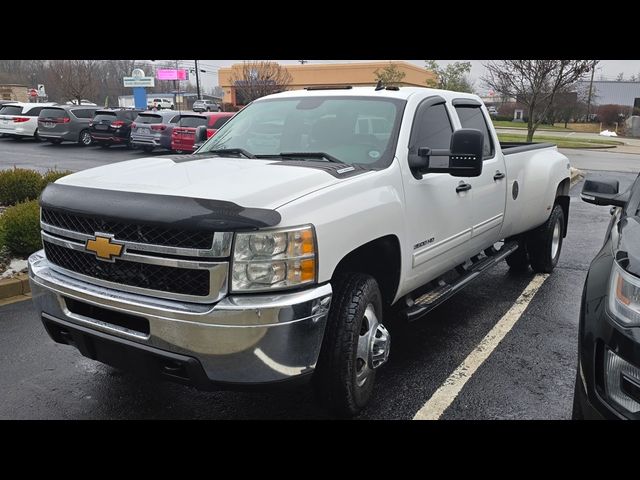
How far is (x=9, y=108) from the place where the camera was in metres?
25.1

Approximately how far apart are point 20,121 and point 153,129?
7.48 meters

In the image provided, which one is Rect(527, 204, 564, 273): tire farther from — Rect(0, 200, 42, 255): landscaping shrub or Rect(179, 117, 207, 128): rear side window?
Rect(179, 117, 207, 128): rear side window

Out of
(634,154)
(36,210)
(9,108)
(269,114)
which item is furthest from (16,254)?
(634,154)

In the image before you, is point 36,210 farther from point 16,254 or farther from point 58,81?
point 58,81

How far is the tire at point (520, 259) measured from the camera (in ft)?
22.2

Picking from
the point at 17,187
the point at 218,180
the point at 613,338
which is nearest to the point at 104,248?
the point at 218,180

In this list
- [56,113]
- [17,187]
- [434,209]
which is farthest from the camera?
[56,113]

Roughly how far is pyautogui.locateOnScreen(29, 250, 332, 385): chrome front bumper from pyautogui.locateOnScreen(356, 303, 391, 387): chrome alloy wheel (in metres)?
0.52

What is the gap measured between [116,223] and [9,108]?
84.9 feet

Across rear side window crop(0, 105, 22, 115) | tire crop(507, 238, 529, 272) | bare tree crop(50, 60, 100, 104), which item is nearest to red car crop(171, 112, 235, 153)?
rear side window crop(0, 105, 22, 115)

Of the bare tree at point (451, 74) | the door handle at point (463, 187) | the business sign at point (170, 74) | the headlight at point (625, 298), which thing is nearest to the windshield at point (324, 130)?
the door handle at point (463, 187)

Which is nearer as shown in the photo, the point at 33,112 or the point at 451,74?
the point at 33,112

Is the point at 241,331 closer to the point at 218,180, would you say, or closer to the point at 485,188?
the point at 218,180

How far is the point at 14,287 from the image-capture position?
5.56 m
